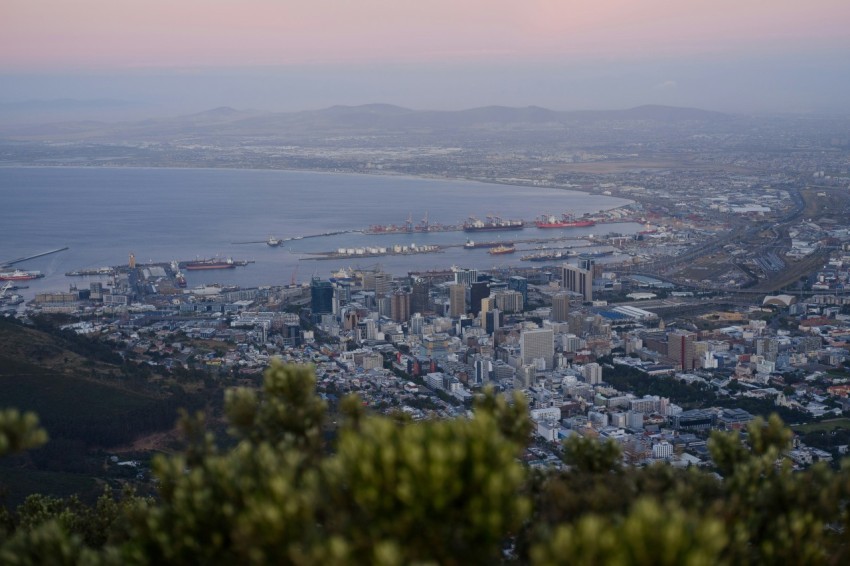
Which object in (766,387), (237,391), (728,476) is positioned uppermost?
(237,391)

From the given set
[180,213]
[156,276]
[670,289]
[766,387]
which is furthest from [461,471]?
[180,213]

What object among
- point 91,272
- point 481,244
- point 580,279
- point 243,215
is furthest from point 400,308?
point 243,215

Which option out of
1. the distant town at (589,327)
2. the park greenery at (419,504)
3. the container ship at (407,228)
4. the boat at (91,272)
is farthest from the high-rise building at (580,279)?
the park greenery at (419,504)

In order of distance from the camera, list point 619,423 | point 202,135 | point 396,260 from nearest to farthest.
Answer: point 619,423
point 396,260
point 202,135

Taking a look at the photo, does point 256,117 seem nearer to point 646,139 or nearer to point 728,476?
point 646,139

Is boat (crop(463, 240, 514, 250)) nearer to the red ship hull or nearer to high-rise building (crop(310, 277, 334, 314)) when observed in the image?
the red ship hull

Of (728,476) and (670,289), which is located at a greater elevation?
(728,476)
